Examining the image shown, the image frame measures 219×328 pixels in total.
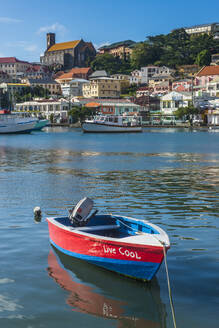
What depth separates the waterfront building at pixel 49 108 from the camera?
158 metres

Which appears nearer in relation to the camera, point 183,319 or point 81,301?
point 183,319

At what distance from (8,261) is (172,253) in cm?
432

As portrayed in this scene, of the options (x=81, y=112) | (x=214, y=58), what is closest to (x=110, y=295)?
(x=81, y=112)

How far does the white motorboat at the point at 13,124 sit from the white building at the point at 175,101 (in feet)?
177

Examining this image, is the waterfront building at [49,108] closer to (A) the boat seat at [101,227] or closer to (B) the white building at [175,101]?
(B) the white building at [175,101]

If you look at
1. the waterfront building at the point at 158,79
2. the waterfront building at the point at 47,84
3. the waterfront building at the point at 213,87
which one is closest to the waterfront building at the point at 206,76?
the waterfront building at the point at 213,87

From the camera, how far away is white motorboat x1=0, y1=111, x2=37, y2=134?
9925cm

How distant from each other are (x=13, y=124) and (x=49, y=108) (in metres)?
61.8

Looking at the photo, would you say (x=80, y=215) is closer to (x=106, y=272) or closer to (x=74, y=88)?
(x=106, y=272)

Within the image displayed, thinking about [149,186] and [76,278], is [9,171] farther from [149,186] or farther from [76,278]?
[76,278]

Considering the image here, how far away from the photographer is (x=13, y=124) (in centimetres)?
9975

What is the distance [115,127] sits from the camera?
333 ft

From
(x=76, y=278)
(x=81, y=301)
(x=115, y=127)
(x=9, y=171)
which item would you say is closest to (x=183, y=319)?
(x=81, y=301)

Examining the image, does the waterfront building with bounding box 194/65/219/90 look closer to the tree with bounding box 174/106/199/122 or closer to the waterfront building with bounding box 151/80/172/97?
the waterfront building with bounding box 151/80/172/97
